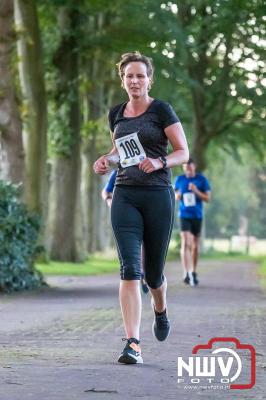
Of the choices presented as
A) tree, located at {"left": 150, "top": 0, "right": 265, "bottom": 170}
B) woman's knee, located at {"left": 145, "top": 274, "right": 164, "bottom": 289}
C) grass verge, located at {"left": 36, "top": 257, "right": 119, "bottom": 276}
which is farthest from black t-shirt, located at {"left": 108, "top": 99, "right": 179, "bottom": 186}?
grass verge, located at {"left": 36, "top": 257, "right": 119, "bottom": 276}

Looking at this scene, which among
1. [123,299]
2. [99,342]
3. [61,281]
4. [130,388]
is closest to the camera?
[130,388]

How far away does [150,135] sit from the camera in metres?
8.76

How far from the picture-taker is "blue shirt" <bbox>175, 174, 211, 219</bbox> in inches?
794

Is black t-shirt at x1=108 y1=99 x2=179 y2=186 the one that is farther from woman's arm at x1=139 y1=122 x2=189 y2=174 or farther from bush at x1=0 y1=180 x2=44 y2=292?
bush at x1=0 y1=180 x2=44 y2=292

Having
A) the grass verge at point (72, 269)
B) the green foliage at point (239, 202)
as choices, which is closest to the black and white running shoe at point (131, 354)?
the grass verge at point (72, 269)

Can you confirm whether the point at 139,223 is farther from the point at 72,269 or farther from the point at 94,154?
the point at 94,154

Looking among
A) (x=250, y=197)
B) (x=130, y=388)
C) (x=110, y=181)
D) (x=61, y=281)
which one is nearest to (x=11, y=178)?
(x=61, y=281)

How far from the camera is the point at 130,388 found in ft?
23.4

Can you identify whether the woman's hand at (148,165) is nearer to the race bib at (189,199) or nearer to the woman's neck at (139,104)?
the woman's neck at (139,104)

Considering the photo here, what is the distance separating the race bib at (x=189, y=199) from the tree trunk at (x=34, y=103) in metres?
5.88

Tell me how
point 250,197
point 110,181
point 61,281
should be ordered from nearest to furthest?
point 110,181
point 61,281
point 250,197

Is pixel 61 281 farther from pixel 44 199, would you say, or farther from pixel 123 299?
pixel 123 299

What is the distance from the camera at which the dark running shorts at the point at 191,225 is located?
20234 mm

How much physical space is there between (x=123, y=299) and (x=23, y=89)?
1749 centimetres
